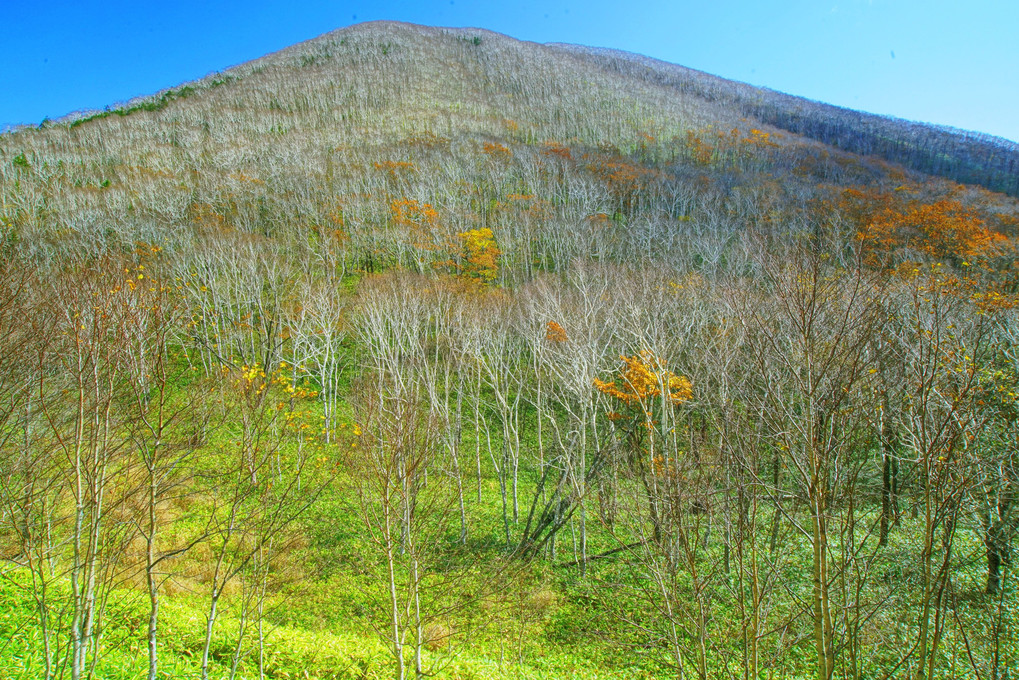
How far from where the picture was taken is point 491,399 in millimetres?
26578

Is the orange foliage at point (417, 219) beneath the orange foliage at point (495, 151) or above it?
beneath

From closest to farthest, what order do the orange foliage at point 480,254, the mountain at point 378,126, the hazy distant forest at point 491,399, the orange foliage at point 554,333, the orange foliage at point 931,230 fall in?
1. the hazy distant forest at point 491,399
2. the orange foliage at point 554,333
3. the orange foliage at point 931,230
4. the orange foliage at point 480,254
5. the mountain at point 378,126

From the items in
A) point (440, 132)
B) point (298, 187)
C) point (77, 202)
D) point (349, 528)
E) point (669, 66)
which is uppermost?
point (669, 66)

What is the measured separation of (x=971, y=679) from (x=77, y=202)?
44.8 m

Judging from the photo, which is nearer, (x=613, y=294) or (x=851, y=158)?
(x=613, y=294)

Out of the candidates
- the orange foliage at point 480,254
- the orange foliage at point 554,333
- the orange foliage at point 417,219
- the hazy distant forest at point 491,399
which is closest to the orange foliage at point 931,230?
the hazy distant forest at point 491,399

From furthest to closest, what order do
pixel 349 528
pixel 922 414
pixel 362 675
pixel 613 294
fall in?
1. pixel 613 294
2. pixel 349 528
3. pixel 362 675
4. pixel 922 414

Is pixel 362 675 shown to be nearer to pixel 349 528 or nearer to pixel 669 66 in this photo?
pixel 349 528

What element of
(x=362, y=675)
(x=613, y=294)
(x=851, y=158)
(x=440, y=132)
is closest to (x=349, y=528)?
(x=362, y=675)

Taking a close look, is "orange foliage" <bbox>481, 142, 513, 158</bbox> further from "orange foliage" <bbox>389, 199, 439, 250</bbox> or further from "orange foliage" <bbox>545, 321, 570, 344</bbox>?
"orange foliage" <bbox>545, 321, 570, 344</bbox>

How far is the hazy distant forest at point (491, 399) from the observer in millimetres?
6805

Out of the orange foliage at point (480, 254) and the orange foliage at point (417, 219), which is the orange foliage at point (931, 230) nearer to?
the orange foliage at point (480, 254)

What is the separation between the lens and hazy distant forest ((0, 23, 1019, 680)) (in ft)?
22.3

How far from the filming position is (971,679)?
958 cm
